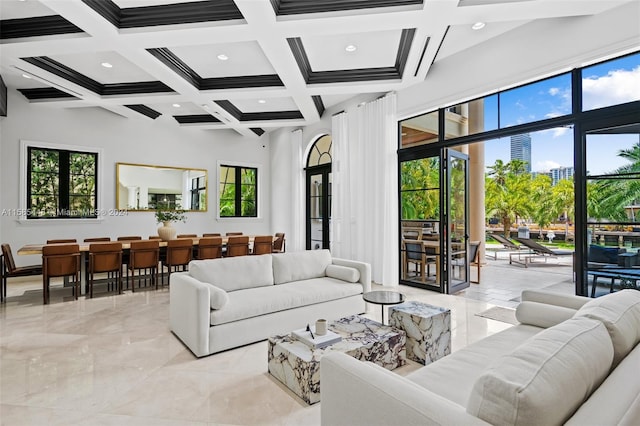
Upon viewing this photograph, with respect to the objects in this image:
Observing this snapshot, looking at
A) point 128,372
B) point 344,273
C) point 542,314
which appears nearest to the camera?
point 542,314

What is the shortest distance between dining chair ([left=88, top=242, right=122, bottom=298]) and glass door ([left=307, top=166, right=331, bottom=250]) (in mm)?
4058

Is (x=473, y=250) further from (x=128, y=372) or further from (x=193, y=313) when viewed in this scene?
(x=128, y=372)

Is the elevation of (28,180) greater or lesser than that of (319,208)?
greater

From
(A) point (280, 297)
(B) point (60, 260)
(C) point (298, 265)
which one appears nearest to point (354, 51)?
(C) point (298, 265)

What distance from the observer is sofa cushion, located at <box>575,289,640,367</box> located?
1.27 meters

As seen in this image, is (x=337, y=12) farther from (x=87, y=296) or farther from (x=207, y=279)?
(x=87, y=296)

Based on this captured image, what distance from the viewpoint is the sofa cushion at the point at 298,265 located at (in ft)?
12.8

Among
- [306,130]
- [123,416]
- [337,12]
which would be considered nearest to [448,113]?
[337,12]

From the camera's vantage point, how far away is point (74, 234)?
21.5ft

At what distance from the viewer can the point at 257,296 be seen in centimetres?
327

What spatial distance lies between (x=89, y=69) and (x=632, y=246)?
7085 millimetres

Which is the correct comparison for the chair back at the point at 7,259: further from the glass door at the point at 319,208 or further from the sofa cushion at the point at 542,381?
the sofa cushion at the point at 542,381

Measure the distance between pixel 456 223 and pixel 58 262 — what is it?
5798 millimetres

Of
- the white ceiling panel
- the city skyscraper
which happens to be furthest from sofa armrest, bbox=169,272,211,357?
the city skyscraper
